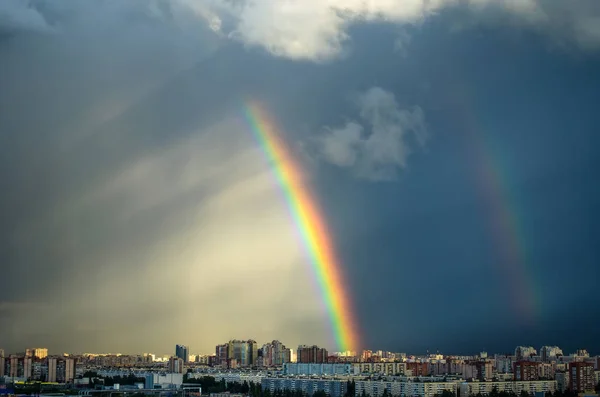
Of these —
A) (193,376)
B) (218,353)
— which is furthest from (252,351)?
(193,376)

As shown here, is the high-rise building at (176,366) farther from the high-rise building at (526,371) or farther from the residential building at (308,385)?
the high-rise building at (526,371)

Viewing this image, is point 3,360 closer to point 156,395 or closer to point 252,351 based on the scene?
point 156,395

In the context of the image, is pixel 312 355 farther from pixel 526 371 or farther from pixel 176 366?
pixel 526 371

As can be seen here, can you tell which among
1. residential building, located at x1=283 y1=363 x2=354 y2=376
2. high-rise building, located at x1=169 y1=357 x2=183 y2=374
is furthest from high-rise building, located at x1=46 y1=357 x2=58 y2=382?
residential building, located at x1=283 y1=363 x2=354 y2=376

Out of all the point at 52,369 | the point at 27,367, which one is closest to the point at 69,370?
the point at 52,369

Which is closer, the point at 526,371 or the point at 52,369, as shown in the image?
the point at 526,371

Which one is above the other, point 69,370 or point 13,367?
point 13,367

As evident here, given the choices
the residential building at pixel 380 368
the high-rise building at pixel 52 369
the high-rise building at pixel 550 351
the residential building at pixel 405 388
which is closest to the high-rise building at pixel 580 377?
the residential building at pixel 405 388
